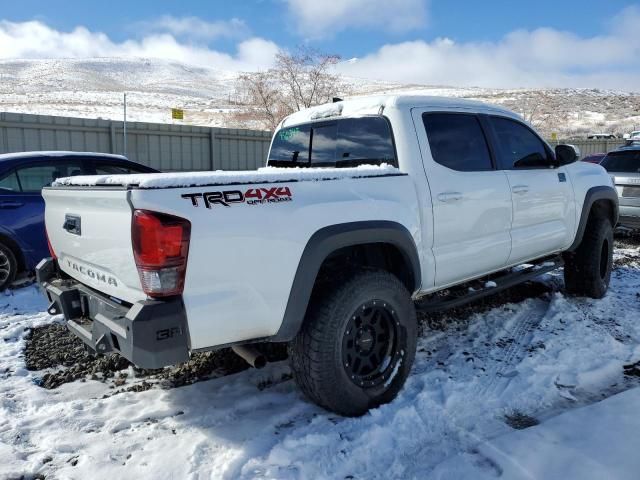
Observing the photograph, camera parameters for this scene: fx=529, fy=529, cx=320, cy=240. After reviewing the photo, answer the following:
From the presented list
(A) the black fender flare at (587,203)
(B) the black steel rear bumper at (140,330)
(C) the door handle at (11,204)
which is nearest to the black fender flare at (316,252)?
(B) the black steel rear bumper at (140,330)

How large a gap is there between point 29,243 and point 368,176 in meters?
4.34

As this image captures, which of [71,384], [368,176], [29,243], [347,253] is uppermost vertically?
[368,176]

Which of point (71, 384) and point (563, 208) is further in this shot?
point (563, 208)

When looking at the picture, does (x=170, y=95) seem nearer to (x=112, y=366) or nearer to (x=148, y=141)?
(x=148, y=141)

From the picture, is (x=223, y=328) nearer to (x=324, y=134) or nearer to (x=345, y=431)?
(x=345, y=431)

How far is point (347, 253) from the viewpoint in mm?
3348

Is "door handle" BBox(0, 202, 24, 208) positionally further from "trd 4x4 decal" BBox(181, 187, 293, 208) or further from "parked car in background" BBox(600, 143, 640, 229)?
"parked car in background" BBox(600, 143, 640, 229)

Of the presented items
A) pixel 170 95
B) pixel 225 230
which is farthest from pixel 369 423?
pixel 170 95

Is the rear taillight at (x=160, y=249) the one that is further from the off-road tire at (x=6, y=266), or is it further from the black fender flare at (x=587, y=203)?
the black fender flare at (x=587, y=203)

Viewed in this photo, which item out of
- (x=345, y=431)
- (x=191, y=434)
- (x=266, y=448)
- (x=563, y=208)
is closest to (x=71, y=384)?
(x=191, y=434)

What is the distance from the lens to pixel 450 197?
A: 11.9ft

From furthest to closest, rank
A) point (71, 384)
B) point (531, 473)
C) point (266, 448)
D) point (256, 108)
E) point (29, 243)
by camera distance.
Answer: point (256, 108) < point (29, 243) < point (71, 384) < point (266, 448) < point (531, 473)

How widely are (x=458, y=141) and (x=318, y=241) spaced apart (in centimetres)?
169

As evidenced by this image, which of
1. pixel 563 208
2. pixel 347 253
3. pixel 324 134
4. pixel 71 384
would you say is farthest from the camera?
pixel 563 208
